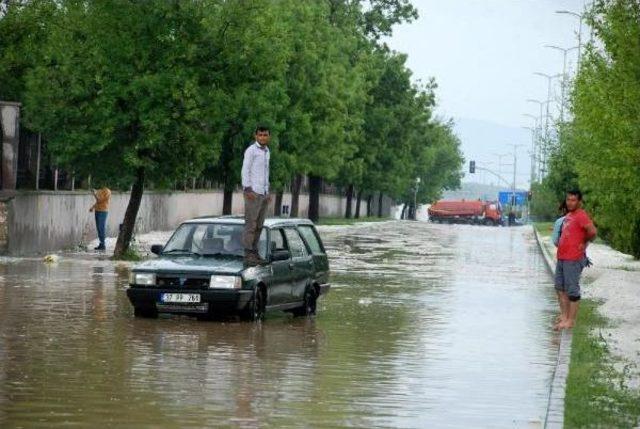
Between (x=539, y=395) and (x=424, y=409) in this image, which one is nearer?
(x=424, y=409)

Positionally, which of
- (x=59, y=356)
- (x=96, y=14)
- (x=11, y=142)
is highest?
(x=96, y=14)

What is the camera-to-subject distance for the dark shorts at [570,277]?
875 inches

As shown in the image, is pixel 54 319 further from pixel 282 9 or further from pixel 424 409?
pixel 282 9

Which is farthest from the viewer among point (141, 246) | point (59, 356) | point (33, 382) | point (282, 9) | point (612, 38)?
point (282, 9)

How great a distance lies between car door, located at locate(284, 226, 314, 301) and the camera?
75.5ft

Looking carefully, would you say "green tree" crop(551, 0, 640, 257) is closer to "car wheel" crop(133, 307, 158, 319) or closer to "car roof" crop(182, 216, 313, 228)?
"car roof" crop(182, 216, 313, 228)

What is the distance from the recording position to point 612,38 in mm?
27562

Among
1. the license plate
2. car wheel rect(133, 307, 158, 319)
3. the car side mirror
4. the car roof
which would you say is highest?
the car roof

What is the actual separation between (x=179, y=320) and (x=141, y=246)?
2193 cm

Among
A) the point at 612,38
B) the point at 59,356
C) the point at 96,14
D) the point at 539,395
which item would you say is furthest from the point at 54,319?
the point at 96,14

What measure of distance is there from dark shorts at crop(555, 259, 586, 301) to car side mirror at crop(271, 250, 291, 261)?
353 centimetres

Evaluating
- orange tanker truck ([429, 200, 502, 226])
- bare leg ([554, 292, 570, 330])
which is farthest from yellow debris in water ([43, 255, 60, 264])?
orange tanker truck ([429, 200, 502, 226])

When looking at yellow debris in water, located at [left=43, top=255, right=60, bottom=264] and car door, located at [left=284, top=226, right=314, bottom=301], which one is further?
yellow debris in water, located at [left=43, top=255, right=60, bottom=264]

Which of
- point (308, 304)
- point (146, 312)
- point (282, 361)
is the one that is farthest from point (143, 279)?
point (282, 361)
